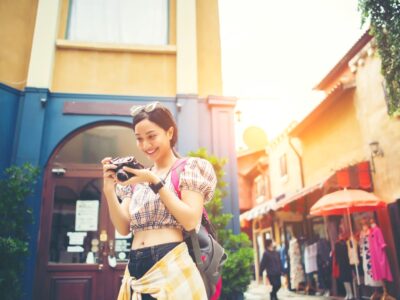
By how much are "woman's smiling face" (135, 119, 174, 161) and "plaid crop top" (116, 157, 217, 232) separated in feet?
0.49

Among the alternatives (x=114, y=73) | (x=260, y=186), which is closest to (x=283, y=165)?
(x=260, y=186)

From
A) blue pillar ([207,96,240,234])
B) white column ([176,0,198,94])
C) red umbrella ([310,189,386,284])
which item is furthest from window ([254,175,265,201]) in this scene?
white column ([176,0,198,94])

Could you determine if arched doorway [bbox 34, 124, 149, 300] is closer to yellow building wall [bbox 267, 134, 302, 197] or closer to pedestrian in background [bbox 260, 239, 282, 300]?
pedestrian in background [bbox 260, 239, 282, 300]

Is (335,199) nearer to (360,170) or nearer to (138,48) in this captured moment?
(360,170)

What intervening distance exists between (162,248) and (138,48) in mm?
6639

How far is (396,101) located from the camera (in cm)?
613

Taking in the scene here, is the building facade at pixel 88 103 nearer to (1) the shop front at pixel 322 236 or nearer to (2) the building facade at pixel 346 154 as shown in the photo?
(2) the building facade at pixel 346 154

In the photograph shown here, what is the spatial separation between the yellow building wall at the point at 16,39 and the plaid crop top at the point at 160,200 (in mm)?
6358

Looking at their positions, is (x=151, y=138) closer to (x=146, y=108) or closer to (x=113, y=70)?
(x=146, y=108)

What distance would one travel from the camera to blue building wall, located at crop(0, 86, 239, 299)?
670 centimetres

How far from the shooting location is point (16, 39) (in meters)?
7.45

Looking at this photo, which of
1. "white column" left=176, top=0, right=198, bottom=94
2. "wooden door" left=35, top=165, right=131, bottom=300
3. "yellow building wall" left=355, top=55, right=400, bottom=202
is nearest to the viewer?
"wooden door" left=35, top=165, right=131, bottom=300

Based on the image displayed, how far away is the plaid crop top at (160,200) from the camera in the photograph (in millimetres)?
1721

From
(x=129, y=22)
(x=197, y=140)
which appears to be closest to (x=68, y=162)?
(x=197, y=140)
